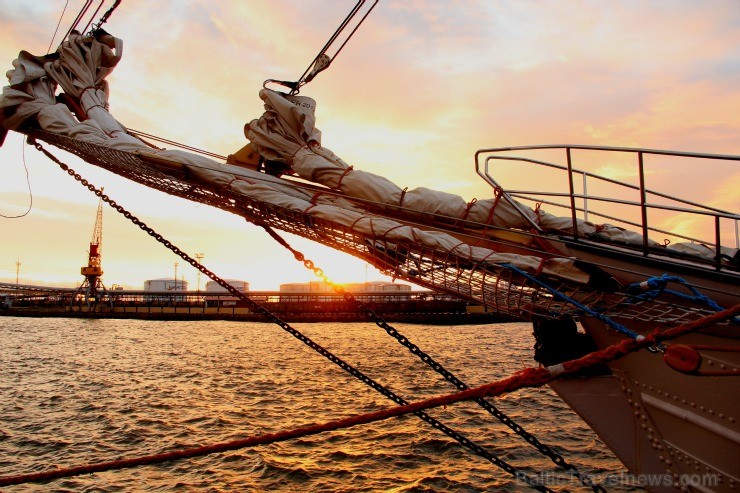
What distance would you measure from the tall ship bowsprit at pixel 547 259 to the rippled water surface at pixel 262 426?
426 cm

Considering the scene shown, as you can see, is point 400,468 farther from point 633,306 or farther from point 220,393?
point 220,393

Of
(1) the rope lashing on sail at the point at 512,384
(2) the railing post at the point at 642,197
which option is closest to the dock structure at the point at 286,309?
(2) the railing post at the point at 642,197

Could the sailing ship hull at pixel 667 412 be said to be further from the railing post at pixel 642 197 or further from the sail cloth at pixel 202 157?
the sail cloth at pixel 202 157

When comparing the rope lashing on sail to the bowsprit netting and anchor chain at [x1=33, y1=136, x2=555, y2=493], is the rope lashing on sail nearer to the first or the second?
the bowsprit netting

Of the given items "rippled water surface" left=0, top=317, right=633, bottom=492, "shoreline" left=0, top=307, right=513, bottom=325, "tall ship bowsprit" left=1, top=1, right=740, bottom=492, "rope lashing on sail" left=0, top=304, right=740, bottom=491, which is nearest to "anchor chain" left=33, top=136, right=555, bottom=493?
"tall ship bowsprit" left=1, top=1, right=740, bottom=492

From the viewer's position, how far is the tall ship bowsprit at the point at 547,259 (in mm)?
3635

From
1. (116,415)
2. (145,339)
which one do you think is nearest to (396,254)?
(116,415)

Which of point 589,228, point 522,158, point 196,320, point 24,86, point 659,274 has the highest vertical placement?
point 24,86

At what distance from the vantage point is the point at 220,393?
1430cm

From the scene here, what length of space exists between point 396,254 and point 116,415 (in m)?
10.6

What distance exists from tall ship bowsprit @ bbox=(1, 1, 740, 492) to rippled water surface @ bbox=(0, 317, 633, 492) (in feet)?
14.0

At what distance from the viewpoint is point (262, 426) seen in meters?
10.7

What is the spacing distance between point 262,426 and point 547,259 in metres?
8.75

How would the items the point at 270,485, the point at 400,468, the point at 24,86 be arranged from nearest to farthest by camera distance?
the point at 24,86 → the point at 270,485 → the point at 400,468
